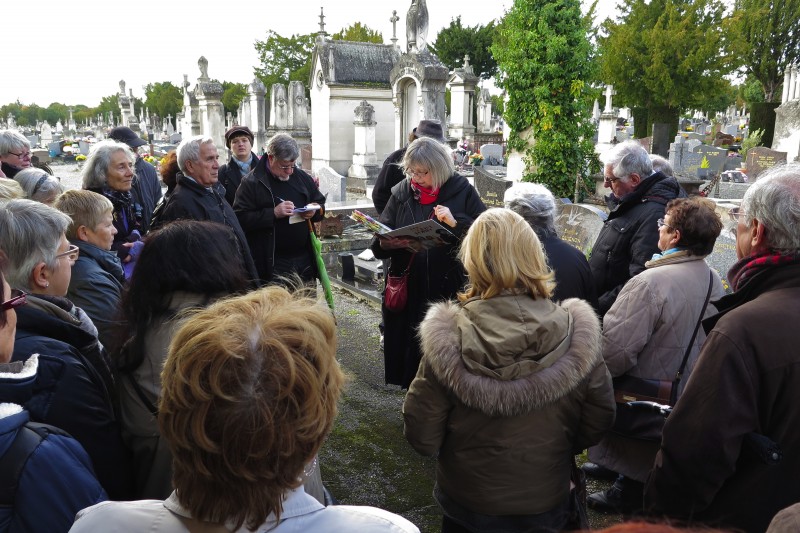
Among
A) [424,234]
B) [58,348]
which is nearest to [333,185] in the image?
[424,234]

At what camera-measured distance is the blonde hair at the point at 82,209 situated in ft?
10.8

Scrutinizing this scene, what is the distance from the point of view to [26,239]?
2.43 m

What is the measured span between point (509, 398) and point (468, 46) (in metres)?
54.8

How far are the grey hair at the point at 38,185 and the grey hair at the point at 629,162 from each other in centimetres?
412

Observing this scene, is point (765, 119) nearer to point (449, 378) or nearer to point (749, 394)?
point (749, 394)

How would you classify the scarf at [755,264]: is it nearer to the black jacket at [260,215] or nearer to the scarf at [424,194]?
the scarf at [424,194]

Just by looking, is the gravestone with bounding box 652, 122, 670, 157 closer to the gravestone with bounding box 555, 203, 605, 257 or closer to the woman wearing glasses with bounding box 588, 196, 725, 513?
the gravestone with bounding box 555, 203, 605, 257

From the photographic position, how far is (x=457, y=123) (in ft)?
89.8

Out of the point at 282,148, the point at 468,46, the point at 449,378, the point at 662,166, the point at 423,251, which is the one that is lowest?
the point at 449,378

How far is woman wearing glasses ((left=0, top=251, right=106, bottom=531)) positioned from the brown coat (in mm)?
1204

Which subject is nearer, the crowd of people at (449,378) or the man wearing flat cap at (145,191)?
the crowd of people at (449,378)

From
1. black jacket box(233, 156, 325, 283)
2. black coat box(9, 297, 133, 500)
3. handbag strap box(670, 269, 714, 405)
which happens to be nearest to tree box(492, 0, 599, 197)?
black jacket box(233, 156, 325, 283)

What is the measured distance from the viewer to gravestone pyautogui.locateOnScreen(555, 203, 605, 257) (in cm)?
706

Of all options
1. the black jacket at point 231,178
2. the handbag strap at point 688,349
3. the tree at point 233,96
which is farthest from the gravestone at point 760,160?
the tree at point 233,96
